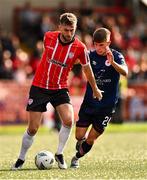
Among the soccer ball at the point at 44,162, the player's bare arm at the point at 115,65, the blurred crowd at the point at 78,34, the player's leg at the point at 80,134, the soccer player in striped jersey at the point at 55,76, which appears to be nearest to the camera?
the player's bare arm at the point at 115,65

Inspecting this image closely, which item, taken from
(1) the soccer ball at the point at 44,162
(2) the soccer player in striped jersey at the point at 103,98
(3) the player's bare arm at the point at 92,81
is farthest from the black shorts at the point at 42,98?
(1) the soccer ball at the point at 44,162

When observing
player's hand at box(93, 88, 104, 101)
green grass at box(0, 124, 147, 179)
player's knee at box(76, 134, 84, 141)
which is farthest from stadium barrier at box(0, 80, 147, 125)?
player's hand at box(93, 88, 104, 101)

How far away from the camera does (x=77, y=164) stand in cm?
1105

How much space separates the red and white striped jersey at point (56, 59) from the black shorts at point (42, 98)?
7cm

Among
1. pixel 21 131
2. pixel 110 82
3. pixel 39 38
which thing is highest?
pixel 110 82

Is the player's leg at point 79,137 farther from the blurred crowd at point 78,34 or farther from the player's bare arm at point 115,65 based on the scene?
the blurred crowd at point 78,34

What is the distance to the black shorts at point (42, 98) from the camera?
1060 centimetres

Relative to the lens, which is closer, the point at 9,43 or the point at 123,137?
the point at 123,137

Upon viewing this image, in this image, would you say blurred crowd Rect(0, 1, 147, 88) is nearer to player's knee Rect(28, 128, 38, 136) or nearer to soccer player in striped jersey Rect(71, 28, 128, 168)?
soccer player in striped jersey Rect(71, 28, 128, 168)

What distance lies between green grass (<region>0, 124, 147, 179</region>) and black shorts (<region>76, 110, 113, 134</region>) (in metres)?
0.57

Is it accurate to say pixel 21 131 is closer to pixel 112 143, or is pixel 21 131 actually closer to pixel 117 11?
A: pixel 112 143

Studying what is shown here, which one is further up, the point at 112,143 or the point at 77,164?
the point at 77,164

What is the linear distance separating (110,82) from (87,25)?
15.7m

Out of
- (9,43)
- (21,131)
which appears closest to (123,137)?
(21,131)
